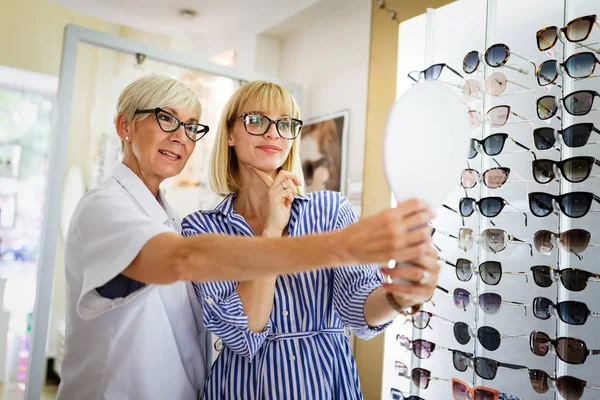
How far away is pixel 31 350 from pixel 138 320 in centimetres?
146

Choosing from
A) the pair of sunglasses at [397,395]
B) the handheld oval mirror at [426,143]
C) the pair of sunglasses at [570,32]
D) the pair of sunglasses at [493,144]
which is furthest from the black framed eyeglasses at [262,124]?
the pair of sunglasses at [397,395]

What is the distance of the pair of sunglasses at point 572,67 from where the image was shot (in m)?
1.67

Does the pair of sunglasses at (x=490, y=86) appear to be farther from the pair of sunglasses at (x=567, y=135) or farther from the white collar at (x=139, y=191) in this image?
the white collar at (x=139, y=191)

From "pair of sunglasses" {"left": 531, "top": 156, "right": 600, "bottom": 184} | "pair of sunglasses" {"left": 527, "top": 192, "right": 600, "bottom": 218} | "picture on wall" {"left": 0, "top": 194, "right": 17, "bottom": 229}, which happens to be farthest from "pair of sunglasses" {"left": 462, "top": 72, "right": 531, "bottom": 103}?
"picture on wall" {"left": 0, "top": 194, "right": 17, "bottom": 229}

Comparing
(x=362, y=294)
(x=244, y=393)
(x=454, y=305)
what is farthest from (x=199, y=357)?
(x=454, y=305)

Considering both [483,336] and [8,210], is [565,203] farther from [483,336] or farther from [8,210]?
[8,210]

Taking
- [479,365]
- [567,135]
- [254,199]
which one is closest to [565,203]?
[567,135]

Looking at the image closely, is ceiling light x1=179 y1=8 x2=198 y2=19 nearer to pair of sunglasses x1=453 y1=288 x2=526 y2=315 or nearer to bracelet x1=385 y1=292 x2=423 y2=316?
pair of sunglasses x1=453 y1=288 x2=526 y2=315

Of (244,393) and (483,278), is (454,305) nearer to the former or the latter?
(483,278)

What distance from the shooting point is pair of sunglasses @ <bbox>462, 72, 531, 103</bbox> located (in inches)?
77.4

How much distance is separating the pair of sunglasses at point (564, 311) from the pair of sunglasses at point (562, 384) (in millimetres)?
196

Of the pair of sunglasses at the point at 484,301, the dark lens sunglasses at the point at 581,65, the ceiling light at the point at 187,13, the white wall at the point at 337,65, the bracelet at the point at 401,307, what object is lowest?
the pair of sunglasses at the point at 484,301

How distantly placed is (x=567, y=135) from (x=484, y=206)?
0.41m

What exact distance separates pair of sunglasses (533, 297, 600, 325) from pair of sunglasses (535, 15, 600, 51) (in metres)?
0.91
